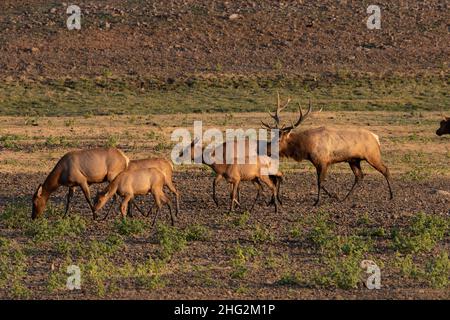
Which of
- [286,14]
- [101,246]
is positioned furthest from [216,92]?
[101,246]

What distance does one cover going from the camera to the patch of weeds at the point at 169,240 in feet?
49.1

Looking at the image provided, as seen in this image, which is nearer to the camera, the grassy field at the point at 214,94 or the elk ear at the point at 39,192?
the elk ear at the point at 39,192

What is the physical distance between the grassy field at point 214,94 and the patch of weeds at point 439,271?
643 inches

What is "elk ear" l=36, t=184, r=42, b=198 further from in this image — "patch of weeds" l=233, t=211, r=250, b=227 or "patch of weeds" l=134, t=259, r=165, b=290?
"patch of weeds" l=134, t=259, r=165, b=290

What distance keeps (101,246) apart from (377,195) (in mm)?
5295

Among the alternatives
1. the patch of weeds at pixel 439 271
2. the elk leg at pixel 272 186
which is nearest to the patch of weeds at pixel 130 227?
the elk leg at pixel 272 186

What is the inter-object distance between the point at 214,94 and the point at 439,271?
66.6 ft

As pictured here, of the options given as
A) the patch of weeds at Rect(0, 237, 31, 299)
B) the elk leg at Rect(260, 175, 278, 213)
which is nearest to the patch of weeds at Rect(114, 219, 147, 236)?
the patch of weeds at Rect(0, 237, 31, 299)

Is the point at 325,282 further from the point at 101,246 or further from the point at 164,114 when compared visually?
the point at 164,114

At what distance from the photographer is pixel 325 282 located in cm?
1361

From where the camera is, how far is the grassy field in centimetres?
3159

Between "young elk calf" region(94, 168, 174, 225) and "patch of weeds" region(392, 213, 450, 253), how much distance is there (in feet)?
9.57

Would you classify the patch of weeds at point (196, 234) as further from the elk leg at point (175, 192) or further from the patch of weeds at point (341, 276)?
the patch of weeds at point (341, 276)

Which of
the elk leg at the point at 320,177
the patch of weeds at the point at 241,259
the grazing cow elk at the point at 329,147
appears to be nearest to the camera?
the patch of weeds at the point at 241,259
